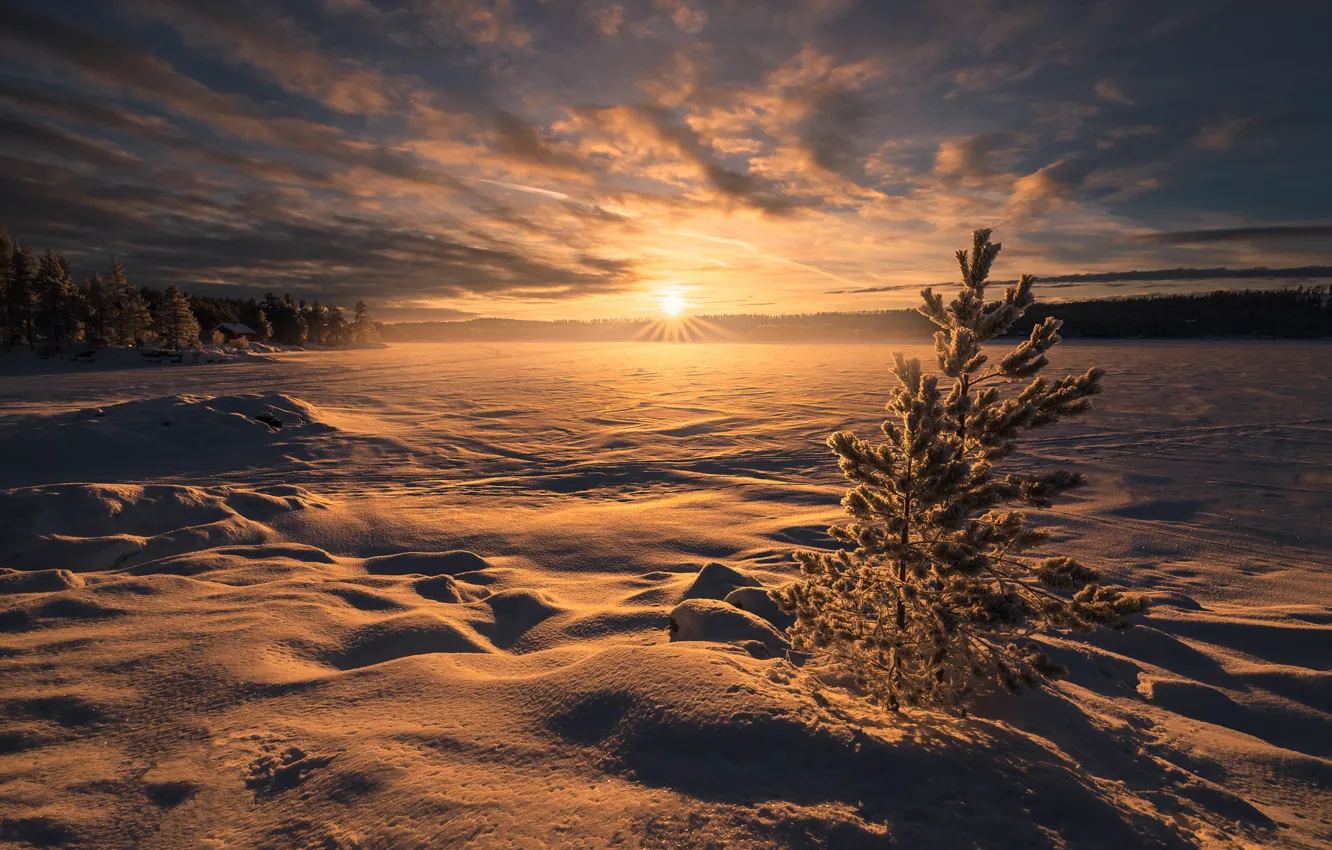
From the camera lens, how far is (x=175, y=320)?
180ft

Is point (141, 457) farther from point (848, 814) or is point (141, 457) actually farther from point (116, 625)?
point (848, 814)

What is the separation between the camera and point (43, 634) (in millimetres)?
3699

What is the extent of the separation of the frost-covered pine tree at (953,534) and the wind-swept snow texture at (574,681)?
339 mm

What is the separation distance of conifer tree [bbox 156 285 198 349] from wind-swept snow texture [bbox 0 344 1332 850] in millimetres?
60604

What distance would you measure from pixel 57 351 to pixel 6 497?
62.8 metres

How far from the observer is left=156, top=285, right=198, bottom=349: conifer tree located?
54.6 meters

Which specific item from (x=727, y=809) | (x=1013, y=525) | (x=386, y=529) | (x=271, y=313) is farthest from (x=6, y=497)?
(x=271, y=313)

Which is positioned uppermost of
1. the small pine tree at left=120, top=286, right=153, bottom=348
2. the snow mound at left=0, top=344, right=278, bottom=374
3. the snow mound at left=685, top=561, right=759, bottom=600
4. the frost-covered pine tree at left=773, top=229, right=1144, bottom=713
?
the small pine tree at left=120, top=286, right=153, bottom=348

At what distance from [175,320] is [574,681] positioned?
74748 millimetres

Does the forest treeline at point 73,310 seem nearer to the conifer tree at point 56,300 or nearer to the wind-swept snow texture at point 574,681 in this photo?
the conifer tree at point 56,300

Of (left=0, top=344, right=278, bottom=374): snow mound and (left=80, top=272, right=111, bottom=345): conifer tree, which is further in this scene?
(left=80, top=272, right=111, bottom=345): conifer tree

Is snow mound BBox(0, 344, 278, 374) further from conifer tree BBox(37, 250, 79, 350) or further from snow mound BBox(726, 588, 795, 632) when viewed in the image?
snow mound BBox(726, 588, 795, 632)

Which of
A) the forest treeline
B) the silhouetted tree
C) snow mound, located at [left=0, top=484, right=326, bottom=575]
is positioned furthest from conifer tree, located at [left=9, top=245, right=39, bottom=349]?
snow mound, located at [left=0, top=484, right=326, bottom=575]

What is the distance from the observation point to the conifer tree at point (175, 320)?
54625mm
